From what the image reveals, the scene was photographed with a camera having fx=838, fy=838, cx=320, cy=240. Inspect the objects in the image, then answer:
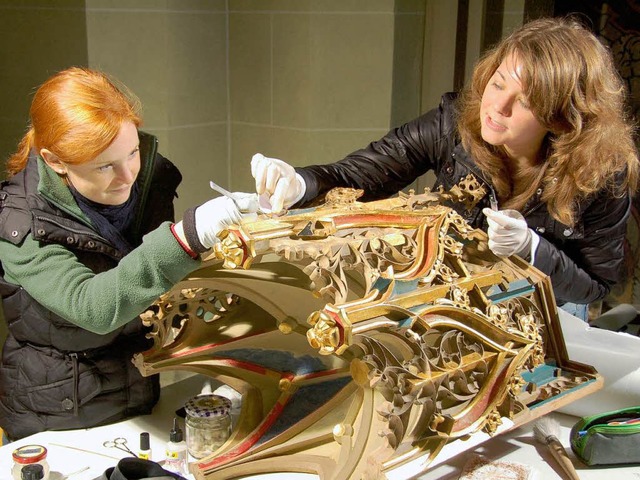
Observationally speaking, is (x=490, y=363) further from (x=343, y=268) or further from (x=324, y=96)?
(x=324, y=96)

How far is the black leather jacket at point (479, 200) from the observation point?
78.3 inches

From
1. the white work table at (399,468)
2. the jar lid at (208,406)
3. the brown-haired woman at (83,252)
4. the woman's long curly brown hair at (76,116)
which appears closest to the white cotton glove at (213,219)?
the brown-haired woman at (83,252)

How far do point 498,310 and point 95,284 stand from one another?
0.80 meters

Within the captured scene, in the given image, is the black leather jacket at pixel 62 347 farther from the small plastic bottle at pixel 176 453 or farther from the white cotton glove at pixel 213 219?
the white cotton glove at pixel 213 219

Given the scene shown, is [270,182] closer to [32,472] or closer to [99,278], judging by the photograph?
[99,278]

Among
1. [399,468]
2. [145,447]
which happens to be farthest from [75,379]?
[399,468]

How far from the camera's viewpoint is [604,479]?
1.72 metres

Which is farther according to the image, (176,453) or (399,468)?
(176,453)

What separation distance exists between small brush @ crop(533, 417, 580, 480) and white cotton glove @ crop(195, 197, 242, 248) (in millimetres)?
829

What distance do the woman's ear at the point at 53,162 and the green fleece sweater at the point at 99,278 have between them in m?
0.16

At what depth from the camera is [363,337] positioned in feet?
4.73

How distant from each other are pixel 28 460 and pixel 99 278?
0.38m

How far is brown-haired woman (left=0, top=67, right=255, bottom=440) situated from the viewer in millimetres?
1606

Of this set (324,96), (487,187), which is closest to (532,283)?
(487,187)
